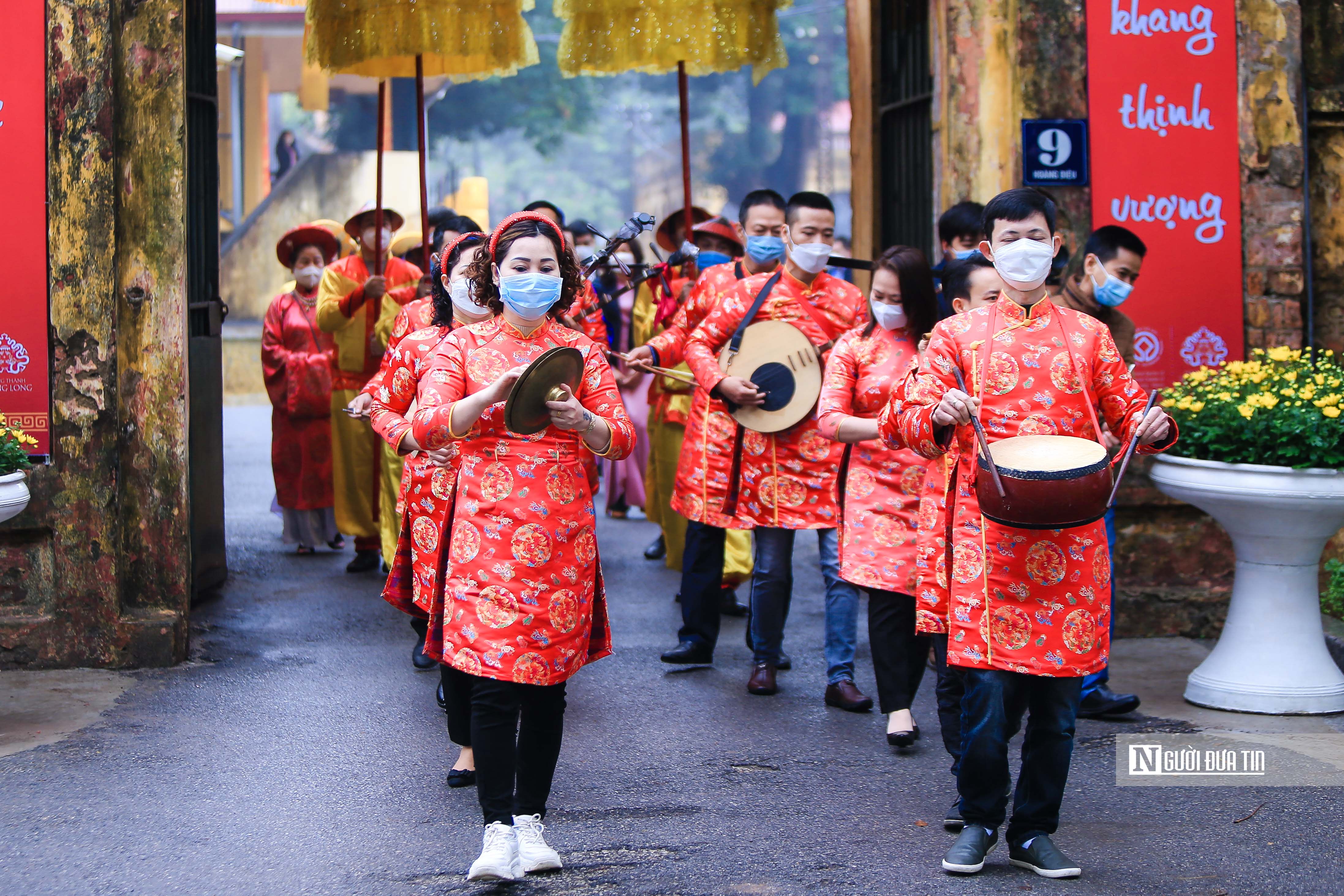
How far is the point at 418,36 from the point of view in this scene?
7.11 m

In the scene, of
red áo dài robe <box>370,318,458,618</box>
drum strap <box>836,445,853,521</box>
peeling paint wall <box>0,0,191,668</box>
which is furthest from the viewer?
peeling paint wall <box>0,0,191,668</box>

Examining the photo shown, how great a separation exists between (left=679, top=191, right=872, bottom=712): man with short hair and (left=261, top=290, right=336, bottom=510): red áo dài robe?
3.71 m

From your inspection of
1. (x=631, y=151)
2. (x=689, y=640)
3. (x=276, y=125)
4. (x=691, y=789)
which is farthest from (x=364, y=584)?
(x=631, y=151)

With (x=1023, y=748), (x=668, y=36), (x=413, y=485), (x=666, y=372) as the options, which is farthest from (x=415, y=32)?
(x=1023, y=748)

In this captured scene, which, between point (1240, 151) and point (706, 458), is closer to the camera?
point (706, 458)

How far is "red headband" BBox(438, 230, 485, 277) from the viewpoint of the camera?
466 centimetres

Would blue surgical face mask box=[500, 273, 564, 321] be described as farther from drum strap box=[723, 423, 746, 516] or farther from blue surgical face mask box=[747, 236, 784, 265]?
blue surgical face mask box=[747, 236, 784, 265]

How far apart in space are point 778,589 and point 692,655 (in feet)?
1.84

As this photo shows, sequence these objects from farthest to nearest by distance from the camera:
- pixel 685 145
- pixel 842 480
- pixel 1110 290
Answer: pixel 685 145 → pixel 842 480 → pixel 1110 290

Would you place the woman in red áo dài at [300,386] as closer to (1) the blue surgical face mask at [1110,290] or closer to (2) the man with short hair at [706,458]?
(2) the man with short hair at [706,458]

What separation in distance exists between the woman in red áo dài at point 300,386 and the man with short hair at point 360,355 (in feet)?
0.84

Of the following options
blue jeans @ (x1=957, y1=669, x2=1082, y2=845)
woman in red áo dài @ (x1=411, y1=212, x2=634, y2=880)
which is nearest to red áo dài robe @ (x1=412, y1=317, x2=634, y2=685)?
woman in red áo dài @ (x1=411, y1=212, x2=634, y2=880)

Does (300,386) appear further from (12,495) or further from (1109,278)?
(1109,278)

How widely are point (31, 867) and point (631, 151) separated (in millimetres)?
40133
